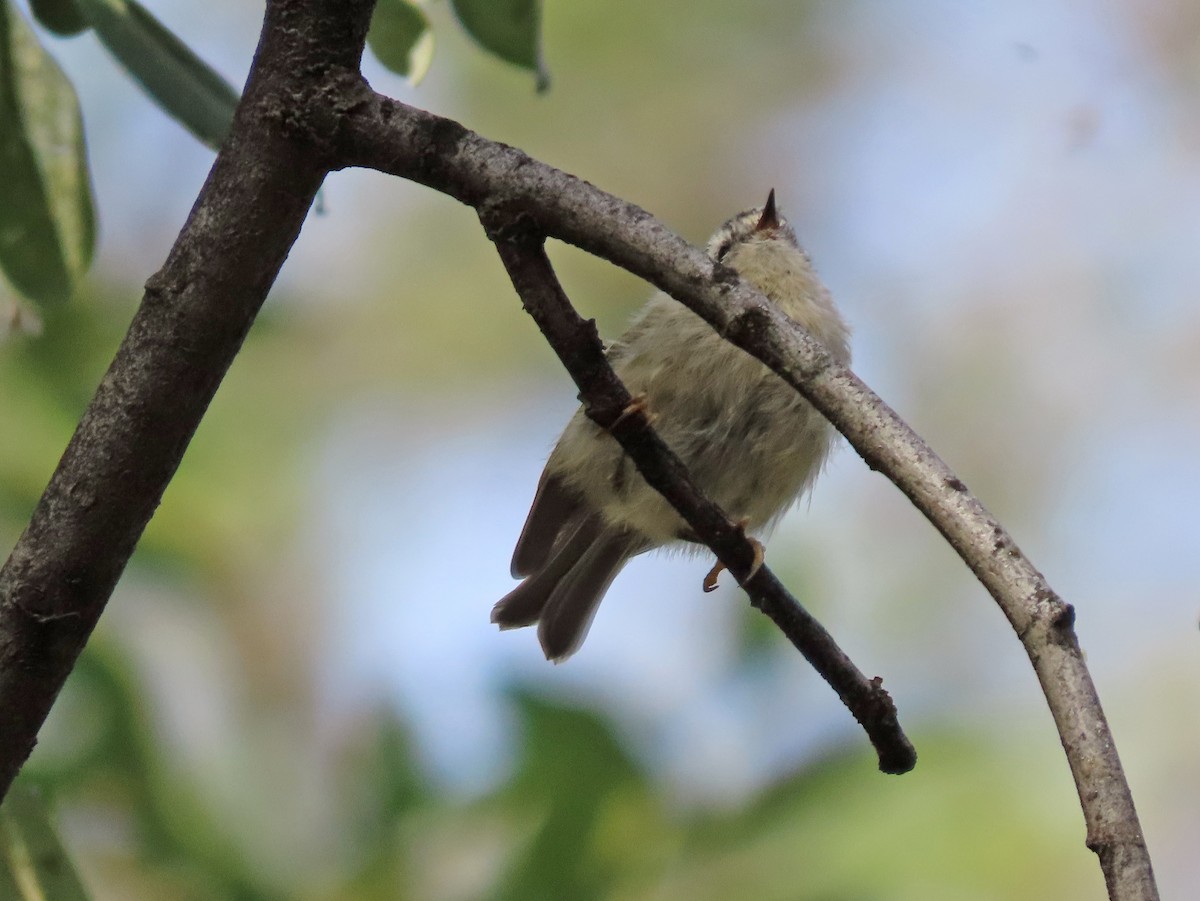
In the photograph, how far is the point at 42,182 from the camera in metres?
2.43

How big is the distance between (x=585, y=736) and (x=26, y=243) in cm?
149

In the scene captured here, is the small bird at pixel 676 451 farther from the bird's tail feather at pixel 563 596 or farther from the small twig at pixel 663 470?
the small twig at pixel 663 470

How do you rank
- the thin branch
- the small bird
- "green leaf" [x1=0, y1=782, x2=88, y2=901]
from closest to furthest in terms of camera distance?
the thin branch → "green leaf" [x1=0, y1=782, x2=88, y2=901] → the small bird

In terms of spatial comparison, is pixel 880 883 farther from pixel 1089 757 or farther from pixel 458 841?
pixel 1089 757

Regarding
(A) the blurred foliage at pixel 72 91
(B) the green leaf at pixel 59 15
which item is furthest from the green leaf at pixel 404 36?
(B) the green leaf at pixel 59 15

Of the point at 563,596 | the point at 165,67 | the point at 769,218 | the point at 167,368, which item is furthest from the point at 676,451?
the point at 167,368

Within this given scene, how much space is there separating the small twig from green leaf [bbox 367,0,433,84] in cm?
89

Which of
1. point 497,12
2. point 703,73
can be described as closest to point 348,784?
point 497,12

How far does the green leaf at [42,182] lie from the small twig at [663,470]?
1131 millimetres

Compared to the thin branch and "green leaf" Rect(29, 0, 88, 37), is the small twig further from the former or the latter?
"green leaf" Rect(29, 0, 88, 37)

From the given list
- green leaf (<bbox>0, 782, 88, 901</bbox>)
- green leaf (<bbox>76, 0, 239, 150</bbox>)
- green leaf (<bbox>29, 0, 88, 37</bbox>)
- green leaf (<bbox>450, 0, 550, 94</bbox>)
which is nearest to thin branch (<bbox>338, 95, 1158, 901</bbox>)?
green leaf (<bbox>450, 0, 550, 94</bbox>)

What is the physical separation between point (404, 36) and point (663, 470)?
3.52 feet

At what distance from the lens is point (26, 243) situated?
244 cm

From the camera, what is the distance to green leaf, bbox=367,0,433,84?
2.40 metres
